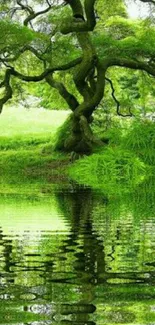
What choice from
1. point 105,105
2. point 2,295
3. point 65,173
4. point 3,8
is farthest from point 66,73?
point 2,295

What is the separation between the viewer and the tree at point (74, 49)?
17.5m

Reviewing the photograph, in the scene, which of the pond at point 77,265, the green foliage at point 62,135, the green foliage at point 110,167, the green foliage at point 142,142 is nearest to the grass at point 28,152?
the green foliage at point 62,135

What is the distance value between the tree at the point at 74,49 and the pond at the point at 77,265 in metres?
Result: 9.90

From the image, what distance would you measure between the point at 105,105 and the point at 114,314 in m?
20.7

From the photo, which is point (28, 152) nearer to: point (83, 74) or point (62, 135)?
point (62, 135)

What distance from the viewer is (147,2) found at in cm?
1770

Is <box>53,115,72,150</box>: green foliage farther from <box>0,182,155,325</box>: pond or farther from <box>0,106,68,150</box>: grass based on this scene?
<box>0,182,155,325</box>: pond

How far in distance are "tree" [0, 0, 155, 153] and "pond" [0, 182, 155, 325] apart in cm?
990

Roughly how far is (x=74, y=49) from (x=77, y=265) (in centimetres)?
1616

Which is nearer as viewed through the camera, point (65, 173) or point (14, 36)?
point (14, 36)

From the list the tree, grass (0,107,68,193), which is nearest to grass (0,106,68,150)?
grass (0,107,68,193)

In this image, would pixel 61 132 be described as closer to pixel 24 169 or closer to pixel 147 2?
pixel 24 169

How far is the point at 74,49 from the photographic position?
2003 centimetres

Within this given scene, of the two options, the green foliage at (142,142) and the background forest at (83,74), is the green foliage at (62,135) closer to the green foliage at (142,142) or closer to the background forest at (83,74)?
the background forest at (83,74)
